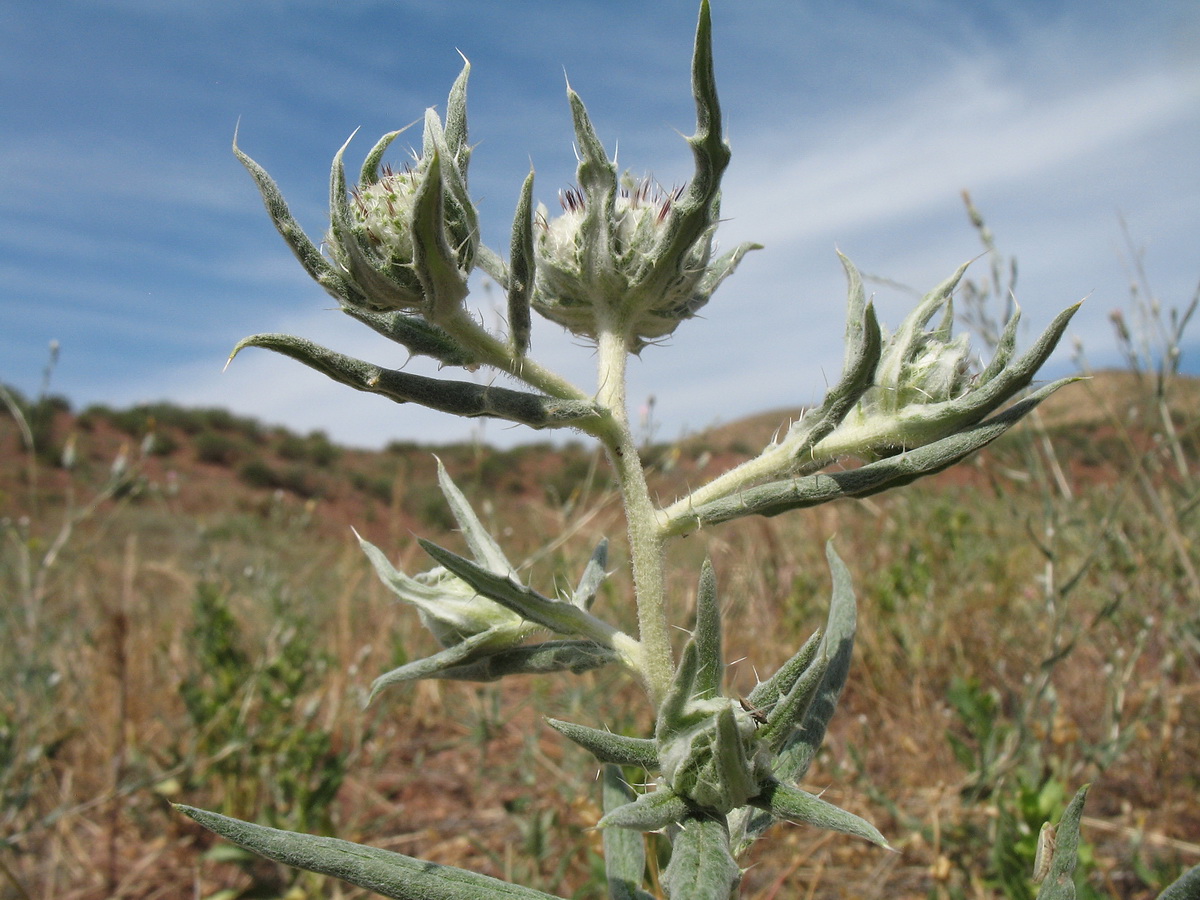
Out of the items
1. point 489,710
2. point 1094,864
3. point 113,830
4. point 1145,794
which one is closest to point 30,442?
point 113,830

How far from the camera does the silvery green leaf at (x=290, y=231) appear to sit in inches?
60.5

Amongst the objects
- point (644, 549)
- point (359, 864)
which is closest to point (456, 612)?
point (644, 549)

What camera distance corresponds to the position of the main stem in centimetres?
161

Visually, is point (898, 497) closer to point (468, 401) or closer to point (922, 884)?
point (922, 884)

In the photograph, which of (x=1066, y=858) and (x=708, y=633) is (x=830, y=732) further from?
(x=708, y=633)

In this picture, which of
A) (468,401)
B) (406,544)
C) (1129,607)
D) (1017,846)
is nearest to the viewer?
(468,401)

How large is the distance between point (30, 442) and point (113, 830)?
6.33 ft

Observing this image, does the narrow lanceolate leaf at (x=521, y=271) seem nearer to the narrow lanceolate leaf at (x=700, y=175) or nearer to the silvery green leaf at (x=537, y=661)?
the narrow lanceolate leaf at (x=700, y=175)

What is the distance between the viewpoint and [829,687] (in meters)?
1.69

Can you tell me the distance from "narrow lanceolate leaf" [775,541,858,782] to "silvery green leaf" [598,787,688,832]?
275 millimetres

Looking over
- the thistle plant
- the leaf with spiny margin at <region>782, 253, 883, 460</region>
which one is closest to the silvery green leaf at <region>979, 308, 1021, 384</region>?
the thistle plant

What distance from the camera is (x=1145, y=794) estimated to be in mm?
3492

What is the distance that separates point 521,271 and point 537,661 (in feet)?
2.55

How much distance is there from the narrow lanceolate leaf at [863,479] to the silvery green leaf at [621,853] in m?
0.61
